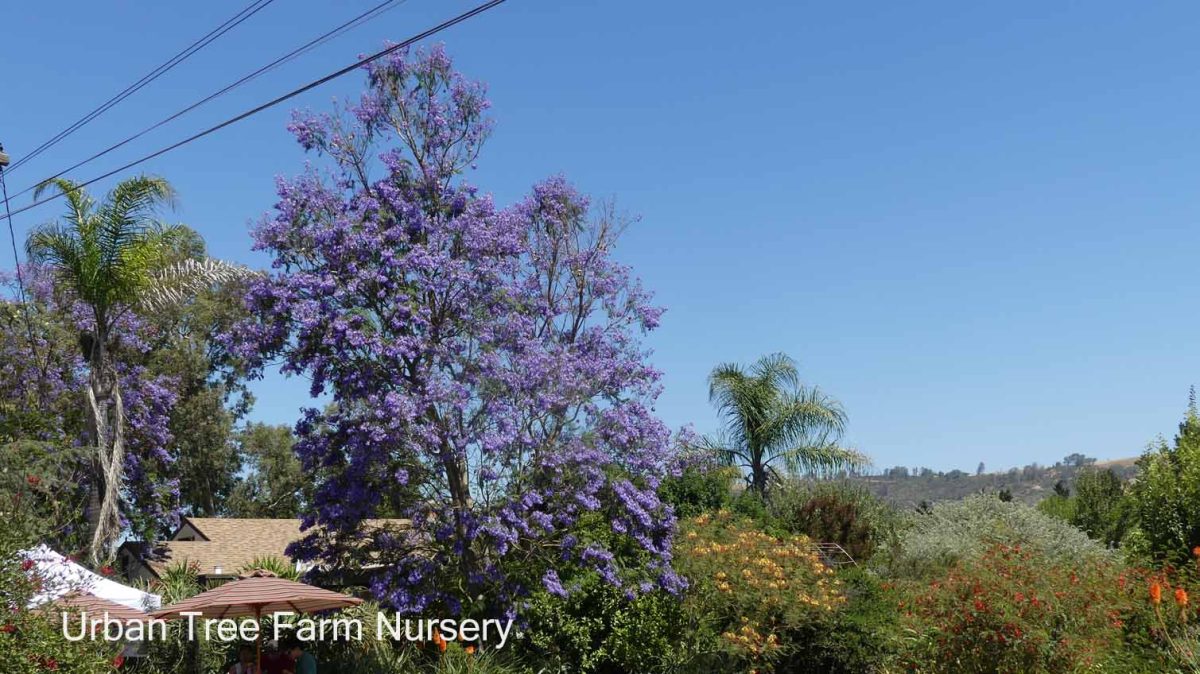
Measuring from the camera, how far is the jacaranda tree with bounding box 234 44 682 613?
18.7m

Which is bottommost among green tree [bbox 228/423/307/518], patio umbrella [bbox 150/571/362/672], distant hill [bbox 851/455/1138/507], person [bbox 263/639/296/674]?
person [bbox 263/639/296/674]

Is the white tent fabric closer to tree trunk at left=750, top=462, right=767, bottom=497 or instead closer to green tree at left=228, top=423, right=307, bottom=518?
tree trunk at left=750, top=462, right=767, bottom=497

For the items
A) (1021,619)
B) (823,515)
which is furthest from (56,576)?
(823,515)

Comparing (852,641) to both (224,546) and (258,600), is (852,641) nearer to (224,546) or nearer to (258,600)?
(258,600)

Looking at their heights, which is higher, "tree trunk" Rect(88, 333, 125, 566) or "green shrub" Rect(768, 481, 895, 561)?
"tree trunk" Rect(88, 333, 125, 566)

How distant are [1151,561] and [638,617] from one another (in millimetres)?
8704

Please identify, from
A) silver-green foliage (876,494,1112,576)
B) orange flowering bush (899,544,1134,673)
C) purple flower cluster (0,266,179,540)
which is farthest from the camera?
purple flower cluster (0,266,179,540)

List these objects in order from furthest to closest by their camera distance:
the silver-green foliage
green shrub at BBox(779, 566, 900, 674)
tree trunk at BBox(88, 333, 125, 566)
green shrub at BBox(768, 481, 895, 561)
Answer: green shrub at BBox(768, 481, 895, 561)
the silver-green foliage
tree trunk at BBox(88, 333, 125, 566)
green shrub at BBox(779, 566, 900, 674)

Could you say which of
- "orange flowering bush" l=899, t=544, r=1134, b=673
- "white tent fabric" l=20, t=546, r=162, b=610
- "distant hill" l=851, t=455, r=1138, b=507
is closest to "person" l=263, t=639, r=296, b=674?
"white tent fabric" l=20, t=546, r=162, b=610

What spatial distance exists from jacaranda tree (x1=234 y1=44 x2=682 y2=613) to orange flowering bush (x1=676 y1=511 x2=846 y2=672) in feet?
2.27

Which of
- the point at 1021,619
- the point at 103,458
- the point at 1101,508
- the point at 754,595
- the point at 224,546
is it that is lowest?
the point at 1021,619

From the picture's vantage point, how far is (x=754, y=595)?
19.3m

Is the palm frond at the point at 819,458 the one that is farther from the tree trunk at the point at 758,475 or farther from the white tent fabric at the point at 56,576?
the white tent fabric at the point at 56,576

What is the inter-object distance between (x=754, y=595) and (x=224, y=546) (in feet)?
72.6
